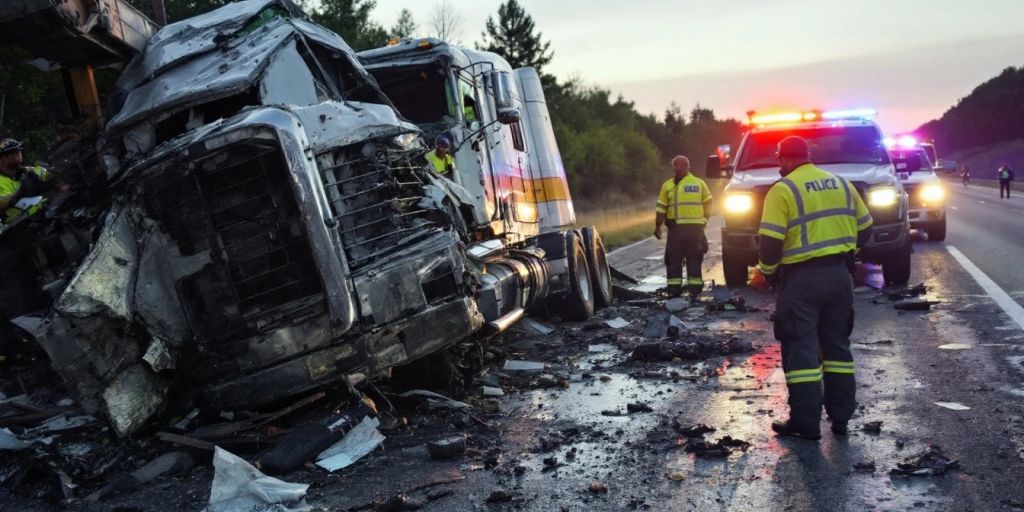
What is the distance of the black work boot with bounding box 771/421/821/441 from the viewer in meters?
4.98

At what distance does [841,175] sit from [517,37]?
149 feet

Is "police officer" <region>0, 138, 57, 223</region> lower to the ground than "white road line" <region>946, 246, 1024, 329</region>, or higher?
higher

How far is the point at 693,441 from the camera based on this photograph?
197 inches

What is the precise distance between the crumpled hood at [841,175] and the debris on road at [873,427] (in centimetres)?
611

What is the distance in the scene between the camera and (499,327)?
255 inches

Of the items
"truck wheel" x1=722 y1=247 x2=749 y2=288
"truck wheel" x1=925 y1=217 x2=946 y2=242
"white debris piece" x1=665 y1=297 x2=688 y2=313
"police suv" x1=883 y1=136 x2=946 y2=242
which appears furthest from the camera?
"truck wheel" x1=925 y1=217 x2=946 y2=242

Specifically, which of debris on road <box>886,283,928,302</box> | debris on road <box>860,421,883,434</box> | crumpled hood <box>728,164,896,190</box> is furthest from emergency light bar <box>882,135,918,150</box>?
debris on road <box>860,421,883,434</box>

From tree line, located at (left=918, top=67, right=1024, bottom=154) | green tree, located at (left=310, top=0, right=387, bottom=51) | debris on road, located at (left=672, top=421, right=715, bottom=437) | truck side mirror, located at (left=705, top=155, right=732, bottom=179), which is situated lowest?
tree line, located at (left=918, top=67, right=1024, bottom=154)

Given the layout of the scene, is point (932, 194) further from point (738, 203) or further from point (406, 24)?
point (406, 24)

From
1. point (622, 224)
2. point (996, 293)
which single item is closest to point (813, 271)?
point (996, 293)

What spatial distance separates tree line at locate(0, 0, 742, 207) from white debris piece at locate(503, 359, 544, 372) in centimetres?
1266

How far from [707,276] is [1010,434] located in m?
8.53

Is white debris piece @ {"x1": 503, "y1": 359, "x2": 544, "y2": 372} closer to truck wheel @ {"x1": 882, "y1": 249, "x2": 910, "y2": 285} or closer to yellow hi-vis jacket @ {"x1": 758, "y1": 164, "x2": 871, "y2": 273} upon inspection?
yellow hi-vis jacket @ {"x1": 758, "y1": 164, "x2": 871, "y2": 273}

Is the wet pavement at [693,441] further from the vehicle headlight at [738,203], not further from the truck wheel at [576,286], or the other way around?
the vehicle headlight at [738,203]
